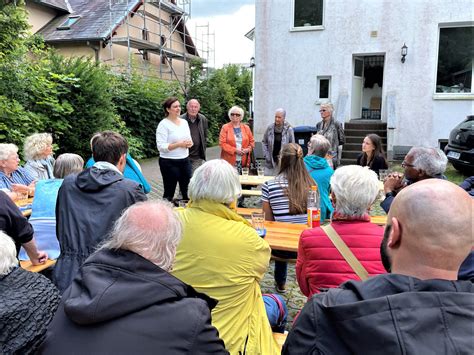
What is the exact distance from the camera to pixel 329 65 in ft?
40.5

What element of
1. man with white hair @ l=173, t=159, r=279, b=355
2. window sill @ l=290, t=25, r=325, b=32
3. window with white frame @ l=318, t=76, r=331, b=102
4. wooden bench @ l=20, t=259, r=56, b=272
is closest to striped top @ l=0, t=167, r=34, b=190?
wooden bench @ l=20, t=259, r=56, b=272

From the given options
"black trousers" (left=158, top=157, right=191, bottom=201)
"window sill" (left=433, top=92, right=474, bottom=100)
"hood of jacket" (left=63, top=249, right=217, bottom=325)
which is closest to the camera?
"hood of jacket" (left=63, top=249, right=217, bottom=325)

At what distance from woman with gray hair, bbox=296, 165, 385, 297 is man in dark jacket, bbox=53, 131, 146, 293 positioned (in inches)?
47.3

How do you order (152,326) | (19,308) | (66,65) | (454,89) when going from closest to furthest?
(152,326) → (19,308) → (66,65) → (454,89)

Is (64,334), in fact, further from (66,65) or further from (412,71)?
(412,71)

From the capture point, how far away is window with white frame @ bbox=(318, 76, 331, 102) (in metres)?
12.5

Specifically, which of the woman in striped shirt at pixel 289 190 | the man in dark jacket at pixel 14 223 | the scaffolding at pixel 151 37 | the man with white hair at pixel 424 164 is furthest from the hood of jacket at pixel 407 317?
the scaffolding at pixel 151 37

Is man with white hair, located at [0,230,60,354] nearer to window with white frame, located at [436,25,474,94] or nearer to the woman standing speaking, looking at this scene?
the woman standing speaking

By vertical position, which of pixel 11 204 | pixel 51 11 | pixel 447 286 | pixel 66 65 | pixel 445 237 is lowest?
pixel 11 204

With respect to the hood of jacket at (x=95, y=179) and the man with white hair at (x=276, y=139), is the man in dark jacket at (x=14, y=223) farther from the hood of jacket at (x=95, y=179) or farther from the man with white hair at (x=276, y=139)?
the man with white hair at (x=276, y=139)

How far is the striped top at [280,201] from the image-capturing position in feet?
12.5

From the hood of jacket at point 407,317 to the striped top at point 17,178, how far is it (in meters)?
4.35

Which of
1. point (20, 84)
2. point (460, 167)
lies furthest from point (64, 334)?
point (460, 167)

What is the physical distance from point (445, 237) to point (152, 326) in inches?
36.1
